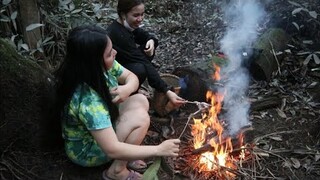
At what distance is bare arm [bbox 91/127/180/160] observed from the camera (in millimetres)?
2340

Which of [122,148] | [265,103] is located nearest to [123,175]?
[122,148]

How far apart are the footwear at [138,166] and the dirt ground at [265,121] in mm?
174

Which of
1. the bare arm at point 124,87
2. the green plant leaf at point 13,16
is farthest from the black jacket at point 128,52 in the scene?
the green plant leaf at point 13,16

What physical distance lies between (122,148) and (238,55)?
267 centimetres

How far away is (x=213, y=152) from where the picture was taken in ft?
10.3

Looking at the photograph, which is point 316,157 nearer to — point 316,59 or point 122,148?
point 316,59

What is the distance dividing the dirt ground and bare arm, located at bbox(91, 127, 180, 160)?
1.23 ft

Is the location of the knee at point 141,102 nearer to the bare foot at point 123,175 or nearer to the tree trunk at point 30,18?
the bare foot at point 123,175

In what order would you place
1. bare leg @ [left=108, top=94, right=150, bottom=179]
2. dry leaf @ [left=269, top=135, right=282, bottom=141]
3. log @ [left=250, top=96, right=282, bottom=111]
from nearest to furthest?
bare leg @ [left=108, top=94, right=150, bottom=179], dry leaf @ [left=269, top=135, right=282, bottom=141], log @ [left=250, top=96, right=282, bottom=111]

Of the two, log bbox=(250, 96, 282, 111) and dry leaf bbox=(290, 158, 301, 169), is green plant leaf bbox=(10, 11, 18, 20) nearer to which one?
log bbox=(250, 96, 282, 111)

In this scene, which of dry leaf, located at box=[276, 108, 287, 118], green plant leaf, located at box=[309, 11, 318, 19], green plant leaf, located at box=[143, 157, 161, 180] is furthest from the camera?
green plant leaf, located at box=[309, 11, 318, 19]

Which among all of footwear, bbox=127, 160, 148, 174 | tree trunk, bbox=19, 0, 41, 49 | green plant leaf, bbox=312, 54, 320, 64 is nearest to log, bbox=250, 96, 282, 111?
green plant leaf, bbox=312, 54, 320, 64

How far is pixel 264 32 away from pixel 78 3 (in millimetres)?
2708

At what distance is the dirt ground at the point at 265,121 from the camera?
2.80m
